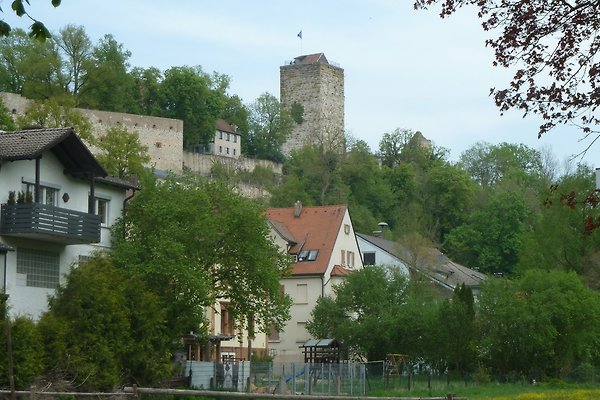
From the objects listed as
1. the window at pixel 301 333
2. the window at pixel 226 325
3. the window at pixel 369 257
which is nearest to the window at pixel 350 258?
the window at pixel 301 333

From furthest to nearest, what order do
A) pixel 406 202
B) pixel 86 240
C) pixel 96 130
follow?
pixel 406 202, pixel 96 130, pixel 86 240

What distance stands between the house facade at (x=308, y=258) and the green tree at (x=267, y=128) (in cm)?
7038

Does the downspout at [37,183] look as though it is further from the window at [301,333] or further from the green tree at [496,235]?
the green tree at [496,235]

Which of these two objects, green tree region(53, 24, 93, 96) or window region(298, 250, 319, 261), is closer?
window region(298, 250, 319, 261)

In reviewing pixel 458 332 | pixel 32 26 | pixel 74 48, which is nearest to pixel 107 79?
pixel 74 48

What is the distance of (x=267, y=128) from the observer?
14538 centimetres

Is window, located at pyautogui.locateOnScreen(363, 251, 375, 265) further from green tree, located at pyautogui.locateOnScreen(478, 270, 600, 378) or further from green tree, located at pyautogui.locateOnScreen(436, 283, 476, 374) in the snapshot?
green tree, located at pyautogui.locateOnScreen(436, 283, 476, 374)

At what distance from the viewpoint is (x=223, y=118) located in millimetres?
142250

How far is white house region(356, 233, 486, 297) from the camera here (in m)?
77.7

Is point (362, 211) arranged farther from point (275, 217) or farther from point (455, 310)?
point (455, 310)

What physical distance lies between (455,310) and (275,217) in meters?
20.3

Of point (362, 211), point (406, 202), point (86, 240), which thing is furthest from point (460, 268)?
point (86, 240)

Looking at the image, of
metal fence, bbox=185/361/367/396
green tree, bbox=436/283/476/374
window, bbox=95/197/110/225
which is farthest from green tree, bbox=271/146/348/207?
window, bbox=95/197/110/225

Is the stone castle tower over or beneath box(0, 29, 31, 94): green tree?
over
